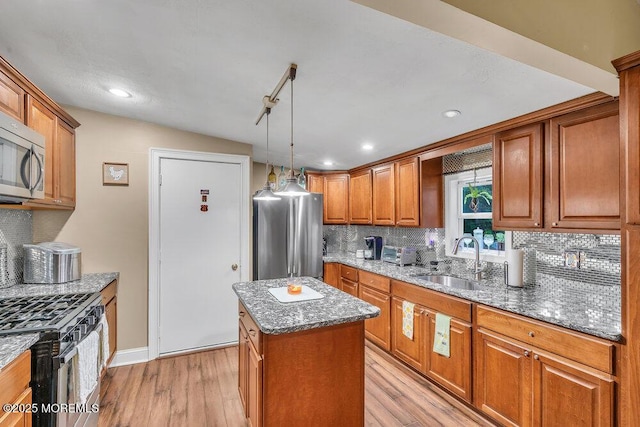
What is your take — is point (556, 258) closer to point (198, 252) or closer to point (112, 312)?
point (198, 252)

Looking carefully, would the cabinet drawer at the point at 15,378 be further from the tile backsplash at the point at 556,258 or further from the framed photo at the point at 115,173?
the tile backsplash at the point at 556,258

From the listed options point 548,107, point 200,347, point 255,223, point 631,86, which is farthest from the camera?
point 255,223

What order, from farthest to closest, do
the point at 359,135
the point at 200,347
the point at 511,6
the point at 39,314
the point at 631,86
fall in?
the point at 200,347, the point at 359,135, the point at 39,314, the point at 631,86, the point at 511,6

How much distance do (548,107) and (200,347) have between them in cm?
385

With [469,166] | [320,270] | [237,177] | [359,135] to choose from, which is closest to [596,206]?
[469,166]

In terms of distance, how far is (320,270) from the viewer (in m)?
4.06

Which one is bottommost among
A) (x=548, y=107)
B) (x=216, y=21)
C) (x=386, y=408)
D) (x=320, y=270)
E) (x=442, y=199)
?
(x=386, y=408)

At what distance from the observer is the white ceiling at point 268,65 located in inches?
57.6

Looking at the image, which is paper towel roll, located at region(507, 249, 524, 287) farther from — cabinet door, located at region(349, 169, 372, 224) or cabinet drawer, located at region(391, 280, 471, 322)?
cabinet door, located at region(349, 169, 372, 224)

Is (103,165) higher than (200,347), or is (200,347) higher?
(103,165)

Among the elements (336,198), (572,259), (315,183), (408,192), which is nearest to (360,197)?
(336,198)

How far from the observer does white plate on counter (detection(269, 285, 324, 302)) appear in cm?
199

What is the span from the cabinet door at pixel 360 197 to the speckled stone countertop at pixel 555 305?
1534mm

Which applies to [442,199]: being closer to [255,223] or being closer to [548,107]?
[548,107]
